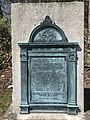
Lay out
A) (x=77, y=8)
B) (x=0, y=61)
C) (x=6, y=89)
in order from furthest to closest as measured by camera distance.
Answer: (x=0, y=61)
(x=6, y=89)
(x=77, y=8)

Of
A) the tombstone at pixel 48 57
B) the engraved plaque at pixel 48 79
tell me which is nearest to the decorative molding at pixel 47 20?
the tombstone at pixel 48 57

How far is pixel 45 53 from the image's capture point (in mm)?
4867

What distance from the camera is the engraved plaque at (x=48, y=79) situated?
4891 millimetres

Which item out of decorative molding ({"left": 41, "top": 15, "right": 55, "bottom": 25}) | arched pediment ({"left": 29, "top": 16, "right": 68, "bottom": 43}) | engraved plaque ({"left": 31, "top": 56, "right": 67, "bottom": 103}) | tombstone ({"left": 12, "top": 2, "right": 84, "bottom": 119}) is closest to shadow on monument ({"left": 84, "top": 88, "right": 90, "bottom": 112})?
tombstone ({"left": 12, "top": 2, "right": 84, "bottom": 119})

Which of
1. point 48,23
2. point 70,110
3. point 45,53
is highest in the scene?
point 48,23

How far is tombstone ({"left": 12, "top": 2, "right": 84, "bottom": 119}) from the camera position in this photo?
482 centimetres

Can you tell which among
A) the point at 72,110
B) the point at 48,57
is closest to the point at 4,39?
the point at 48,57

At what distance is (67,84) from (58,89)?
163mm

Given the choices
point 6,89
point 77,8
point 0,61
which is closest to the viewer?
point 77,8

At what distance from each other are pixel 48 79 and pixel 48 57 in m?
0.34

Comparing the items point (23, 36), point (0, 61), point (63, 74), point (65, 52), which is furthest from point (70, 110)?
point (0, 61)

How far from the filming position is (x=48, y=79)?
4949 millimetres

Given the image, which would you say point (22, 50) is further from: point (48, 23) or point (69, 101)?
point (69, 101)

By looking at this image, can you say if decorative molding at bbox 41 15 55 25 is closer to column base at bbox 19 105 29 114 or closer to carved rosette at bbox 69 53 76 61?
carved rosette at bbox 69 53 76 61
